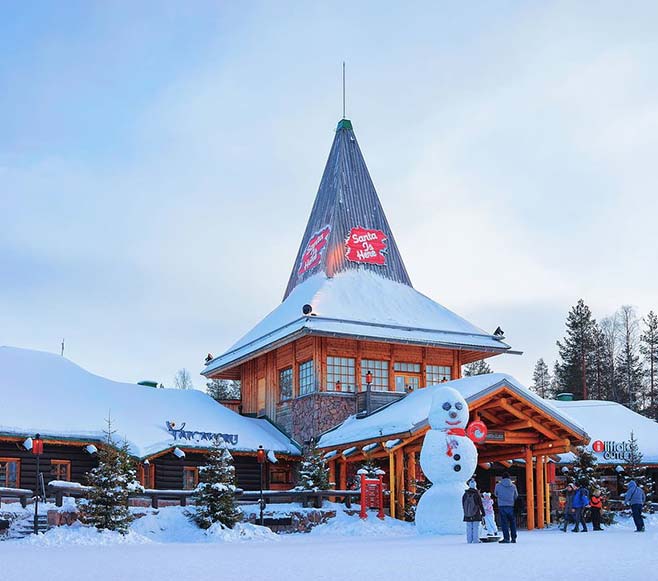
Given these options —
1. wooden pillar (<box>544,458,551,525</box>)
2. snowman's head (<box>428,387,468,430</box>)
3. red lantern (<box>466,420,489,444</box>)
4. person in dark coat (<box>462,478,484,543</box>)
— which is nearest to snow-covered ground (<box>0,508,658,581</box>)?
person in dark coat (<box>462,478,484,543</box>)

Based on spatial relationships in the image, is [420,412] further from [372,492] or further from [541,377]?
[541,377]

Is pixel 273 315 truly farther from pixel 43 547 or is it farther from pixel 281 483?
pixel 43 547

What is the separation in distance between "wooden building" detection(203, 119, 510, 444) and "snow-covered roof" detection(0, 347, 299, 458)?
5.96ft

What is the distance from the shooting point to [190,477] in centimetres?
2711

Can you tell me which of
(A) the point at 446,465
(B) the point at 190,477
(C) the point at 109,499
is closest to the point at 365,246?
(B) the point at 190,477

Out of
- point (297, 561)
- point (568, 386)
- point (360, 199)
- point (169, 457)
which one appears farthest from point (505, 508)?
point (568, 386)

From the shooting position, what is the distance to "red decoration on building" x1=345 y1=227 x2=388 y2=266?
3288cm

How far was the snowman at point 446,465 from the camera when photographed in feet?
60.8

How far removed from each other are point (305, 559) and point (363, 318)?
16723mm

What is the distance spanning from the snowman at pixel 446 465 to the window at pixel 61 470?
1057 centimetres

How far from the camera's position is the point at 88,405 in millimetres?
26312

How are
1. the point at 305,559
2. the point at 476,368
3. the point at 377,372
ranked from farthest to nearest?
the point at 476,368 → the point at 377,372 → the point at 305,559

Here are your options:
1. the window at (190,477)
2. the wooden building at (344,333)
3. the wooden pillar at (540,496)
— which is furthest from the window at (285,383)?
the wooden pillar at (540,496)

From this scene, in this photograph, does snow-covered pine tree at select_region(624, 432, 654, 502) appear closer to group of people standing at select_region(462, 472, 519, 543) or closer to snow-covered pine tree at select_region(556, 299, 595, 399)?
group of people standing at select_region(462, 472, 519, 543)
